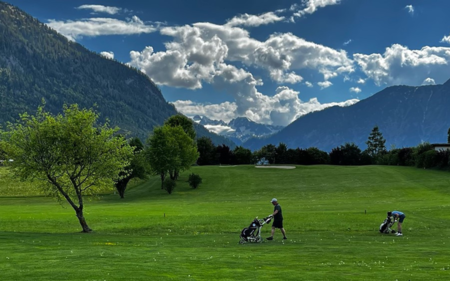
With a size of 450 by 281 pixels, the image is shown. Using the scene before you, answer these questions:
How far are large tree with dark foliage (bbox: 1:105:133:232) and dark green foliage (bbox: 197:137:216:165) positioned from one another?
139 m

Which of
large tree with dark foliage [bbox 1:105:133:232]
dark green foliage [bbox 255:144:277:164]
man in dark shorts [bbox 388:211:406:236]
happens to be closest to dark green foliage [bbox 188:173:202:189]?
large tree with dark foliage [bbox 1:105:133:232]

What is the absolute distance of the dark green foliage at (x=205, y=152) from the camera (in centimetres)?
18012

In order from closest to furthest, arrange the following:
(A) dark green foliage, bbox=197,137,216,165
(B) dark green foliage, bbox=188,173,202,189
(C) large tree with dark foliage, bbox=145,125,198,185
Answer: (C) large tree with dark foliage, bbox=145,125,198,185
(B) dark green foliage, bbox=188,173,202,189
(A) dark green foliage, bbox=197,137,216,165

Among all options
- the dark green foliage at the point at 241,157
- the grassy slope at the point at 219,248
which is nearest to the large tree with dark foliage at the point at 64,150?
the grassy slope at the point at 219,248

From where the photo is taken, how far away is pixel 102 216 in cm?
5188

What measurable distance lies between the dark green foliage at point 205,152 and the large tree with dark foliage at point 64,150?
5480 inches

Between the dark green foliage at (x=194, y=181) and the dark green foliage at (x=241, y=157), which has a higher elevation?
the dark green foliage at (x=241, y=157)

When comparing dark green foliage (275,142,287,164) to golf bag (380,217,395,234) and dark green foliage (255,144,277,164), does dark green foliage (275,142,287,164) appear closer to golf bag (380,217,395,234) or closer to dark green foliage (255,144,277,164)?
dark green foliage (255,144,277,164)

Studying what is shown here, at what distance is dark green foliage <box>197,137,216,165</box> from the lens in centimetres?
18012

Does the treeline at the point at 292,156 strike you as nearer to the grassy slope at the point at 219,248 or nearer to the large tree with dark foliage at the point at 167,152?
the large tree with dark foliage at the point at 167,152

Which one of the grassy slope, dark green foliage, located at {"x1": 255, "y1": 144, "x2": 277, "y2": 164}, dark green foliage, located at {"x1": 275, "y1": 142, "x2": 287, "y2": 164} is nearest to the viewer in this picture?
the grassy slope

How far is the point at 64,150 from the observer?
37.5m

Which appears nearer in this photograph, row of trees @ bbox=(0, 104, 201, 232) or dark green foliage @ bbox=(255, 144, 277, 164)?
row of trees @ bbox=(0, 104, 201, 232)

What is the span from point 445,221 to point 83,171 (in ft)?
122
